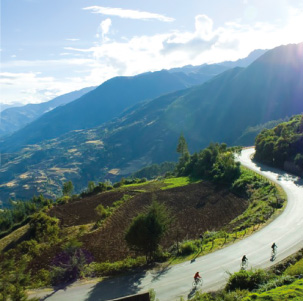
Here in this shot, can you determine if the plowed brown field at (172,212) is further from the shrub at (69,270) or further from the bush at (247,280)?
the bush at (247,280)

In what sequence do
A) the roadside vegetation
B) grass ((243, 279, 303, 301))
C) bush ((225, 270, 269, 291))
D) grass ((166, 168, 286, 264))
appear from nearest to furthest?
1. grass ((243, 279, 303, 301))
2. bush ((225, 270, 269, 291))
3. the roadside vegetation
4. grass ((166, 168, 286, 264))

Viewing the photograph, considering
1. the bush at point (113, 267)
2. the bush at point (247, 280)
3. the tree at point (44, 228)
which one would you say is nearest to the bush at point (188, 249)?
the bush at point (113, 267)

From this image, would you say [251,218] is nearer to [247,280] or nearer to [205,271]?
[205,271]

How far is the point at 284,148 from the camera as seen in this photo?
7475 centimetres

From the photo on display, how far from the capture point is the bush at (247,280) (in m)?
20.8

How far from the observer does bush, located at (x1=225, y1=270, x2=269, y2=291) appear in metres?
20.8

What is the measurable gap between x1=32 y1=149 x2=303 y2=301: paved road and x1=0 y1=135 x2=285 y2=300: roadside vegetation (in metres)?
1.86

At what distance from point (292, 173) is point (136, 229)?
51739 mm

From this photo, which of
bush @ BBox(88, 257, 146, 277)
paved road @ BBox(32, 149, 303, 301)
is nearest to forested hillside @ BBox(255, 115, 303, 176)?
paved road @ BBox(32, 149, 303, 301)

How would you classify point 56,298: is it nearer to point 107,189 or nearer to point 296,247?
point 296,247

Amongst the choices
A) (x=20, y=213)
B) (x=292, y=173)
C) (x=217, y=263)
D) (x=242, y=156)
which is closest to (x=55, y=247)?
(x=217, y=263)

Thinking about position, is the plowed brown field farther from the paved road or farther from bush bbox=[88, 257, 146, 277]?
the paved road

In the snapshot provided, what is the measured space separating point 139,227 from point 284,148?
190 feet

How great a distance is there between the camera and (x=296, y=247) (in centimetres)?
3177
